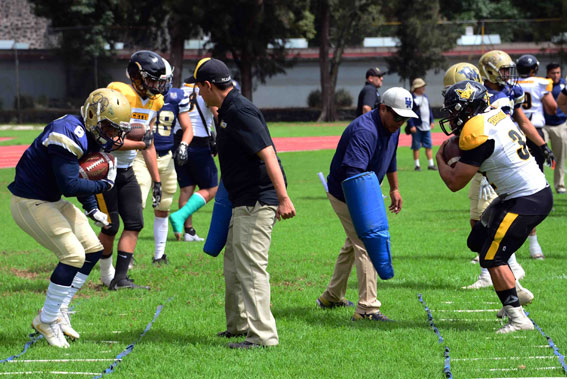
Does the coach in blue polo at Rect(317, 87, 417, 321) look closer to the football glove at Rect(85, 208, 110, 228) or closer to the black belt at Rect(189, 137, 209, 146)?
the football glove at Rect(85, 208, 110, 228)

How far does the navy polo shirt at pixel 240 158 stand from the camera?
6.13 m

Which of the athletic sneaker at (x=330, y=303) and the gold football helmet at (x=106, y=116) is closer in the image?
the gold football helmet at (x=106, y=116)

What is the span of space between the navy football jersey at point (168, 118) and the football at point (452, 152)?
15.7 feet

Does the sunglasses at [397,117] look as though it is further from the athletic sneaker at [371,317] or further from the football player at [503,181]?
the athletic sneaker at [371,317]

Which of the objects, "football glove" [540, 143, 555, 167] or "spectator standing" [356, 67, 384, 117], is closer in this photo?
"football glove" [540, 143, 555, 167]

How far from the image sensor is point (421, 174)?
2072cm

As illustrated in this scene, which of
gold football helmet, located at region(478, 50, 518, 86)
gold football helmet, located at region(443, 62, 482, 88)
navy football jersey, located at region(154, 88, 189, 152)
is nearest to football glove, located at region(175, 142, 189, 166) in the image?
navy football jersey, located at region(154, 88, 189, 152)

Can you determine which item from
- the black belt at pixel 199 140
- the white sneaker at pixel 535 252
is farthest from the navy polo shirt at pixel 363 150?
the black belt at pixel 199 140

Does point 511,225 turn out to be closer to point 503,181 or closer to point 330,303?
point 503,181

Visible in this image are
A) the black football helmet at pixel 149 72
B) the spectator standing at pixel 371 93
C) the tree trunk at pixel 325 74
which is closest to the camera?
the black football helmet at pixel 149 72

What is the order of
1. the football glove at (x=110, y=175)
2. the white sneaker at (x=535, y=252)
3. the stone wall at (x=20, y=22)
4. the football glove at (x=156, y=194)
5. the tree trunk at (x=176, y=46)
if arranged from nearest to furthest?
the football glove at (x=110, y=175) → the football glove at (x=156, y=194) → the white sneaker at (x=535, y=252) → the tree trunk at (x=176, y=46) → the stone wall at (x=20, y=22)

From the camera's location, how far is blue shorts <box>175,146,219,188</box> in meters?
11.4

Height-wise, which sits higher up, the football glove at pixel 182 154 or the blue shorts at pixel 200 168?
the football glove at pixel 182 154

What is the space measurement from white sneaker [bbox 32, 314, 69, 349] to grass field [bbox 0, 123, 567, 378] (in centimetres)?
10
